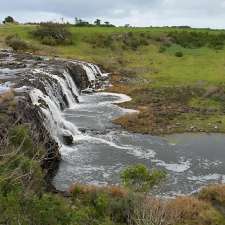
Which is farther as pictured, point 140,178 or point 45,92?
point 45,92

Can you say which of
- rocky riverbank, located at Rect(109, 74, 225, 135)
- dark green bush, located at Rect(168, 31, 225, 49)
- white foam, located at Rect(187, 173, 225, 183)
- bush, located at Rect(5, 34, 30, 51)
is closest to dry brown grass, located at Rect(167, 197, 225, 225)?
white foam, located at Rect(187, 173, 225, 183)

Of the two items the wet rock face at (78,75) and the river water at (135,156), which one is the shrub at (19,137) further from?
the wet rock face at (78,75)

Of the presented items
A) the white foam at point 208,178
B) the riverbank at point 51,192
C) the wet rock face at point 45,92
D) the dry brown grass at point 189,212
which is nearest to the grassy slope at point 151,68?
the wet rock face at point 45,92

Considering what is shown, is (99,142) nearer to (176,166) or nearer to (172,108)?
(176,166)

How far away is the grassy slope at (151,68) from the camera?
120 ft

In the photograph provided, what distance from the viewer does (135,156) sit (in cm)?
2909

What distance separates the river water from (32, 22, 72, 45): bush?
2926cm

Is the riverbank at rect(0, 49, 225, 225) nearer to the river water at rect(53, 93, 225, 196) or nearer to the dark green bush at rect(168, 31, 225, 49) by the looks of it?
the river water at rect(53, 93, 225, 196)

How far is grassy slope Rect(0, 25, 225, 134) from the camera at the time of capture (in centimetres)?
3644

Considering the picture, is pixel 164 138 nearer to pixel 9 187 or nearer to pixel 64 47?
pixel 9 187

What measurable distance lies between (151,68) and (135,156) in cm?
2848

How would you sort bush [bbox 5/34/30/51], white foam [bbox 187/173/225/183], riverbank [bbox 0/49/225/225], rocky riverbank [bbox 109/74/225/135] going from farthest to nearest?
1. bush [bbox 5/34/30/51]
2. rocky riverbank [bbox 109/74/225/135]
3. white foam [bbox 187/173/225/183]
4. riverbank [bbox 0/49/225/225]

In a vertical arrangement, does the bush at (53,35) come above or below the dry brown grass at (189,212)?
above

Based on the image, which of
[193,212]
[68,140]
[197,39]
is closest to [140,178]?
[193,212]
